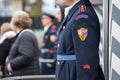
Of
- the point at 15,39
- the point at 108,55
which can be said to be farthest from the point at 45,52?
the point at 108,55

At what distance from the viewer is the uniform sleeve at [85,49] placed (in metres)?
3.77

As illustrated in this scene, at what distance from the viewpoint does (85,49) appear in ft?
12.5

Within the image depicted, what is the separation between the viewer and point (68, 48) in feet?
12.9

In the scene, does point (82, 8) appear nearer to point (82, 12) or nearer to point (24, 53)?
point (82, 12)

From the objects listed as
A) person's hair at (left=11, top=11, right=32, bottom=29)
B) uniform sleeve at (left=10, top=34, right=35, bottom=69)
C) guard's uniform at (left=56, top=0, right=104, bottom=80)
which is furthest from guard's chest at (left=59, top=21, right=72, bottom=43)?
person's hair at (left=11, top=11, right=32, bottom=29)

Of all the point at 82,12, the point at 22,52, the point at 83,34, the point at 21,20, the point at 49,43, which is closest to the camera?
the point at 83,34

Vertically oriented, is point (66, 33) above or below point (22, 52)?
above

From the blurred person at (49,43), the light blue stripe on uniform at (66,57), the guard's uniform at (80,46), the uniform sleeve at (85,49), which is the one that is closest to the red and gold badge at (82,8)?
the guard's uniform at (80,46)

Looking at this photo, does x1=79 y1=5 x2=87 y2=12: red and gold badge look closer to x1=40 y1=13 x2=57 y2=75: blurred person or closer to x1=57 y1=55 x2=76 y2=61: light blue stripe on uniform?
x1=57 y1=55 x2=76 y2=61: light blue stripe on uniform

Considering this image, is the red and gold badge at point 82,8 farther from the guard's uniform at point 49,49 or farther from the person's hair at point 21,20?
the guard's uniform at point 49,49

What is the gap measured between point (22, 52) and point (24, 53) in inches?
1.2

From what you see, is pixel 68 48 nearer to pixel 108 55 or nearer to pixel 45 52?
pixel 108 55

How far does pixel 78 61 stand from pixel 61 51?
0.25 metres

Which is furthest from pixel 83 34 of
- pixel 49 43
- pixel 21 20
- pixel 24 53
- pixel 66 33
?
pixel 49 43
